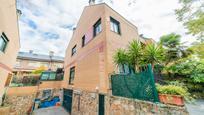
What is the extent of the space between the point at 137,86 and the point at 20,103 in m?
14.6

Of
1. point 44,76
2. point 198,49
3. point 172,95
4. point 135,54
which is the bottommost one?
point 172,95

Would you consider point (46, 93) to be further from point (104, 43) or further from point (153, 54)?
point (153, 54)

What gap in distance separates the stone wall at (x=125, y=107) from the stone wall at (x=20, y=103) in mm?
9569

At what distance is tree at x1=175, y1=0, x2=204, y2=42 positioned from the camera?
600 cm

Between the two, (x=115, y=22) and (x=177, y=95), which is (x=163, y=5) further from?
(x=177, y=95)

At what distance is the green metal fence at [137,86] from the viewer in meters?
3.29

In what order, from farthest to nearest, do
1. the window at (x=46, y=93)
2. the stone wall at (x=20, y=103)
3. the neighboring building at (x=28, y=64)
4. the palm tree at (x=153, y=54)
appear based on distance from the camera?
the neighboring building at (x=28, y=64), the window at (x=46, y=93), the stone wall at (x=20, y=103), the palm tree at (x=153, y=54)

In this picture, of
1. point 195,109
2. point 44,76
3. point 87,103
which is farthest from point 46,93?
point 195,109

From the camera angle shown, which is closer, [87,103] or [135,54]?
[135,54]

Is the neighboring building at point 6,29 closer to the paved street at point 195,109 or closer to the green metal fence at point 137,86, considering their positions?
the green metal fence at point 137,86

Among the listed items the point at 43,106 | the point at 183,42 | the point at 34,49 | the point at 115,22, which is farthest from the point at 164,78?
the point at 34,49

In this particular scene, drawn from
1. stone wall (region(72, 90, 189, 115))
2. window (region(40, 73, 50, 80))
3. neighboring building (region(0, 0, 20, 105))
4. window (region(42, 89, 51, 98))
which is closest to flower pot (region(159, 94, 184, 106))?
stone wall (region(72, 90, 189, 115))

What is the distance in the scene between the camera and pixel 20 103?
11812mm

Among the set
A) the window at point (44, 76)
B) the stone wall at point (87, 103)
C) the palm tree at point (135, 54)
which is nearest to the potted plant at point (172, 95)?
the palm tree at point (135, 54)
